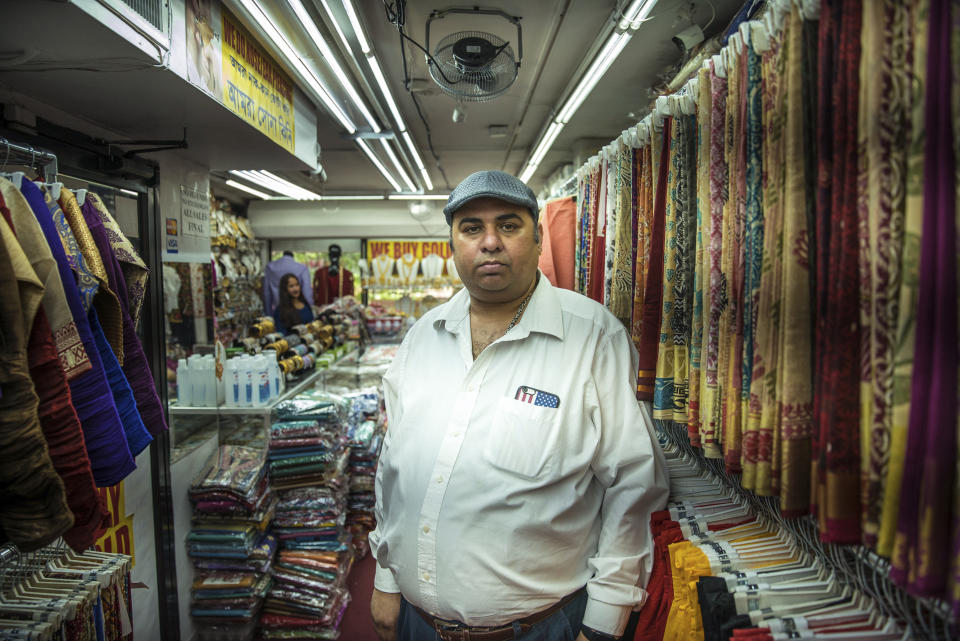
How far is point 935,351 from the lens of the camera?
2.27 ft

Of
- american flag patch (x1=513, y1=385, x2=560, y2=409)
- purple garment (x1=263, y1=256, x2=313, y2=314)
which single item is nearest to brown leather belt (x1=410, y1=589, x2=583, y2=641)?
american flag patch (x1=513, y1=385, x2=560, y2=409)

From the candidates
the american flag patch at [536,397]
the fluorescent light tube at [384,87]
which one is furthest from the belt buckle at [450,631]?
the fluorescent light tube at [384,87]

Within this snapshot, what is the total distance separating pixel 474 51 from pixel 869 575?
2.81 m

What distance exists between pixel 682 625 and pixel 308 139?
339 centimetres

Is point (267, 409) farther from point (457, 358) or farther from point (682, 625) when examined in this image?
point (682, 625)

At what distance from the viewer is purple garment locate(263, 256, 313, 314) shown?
8.34 m

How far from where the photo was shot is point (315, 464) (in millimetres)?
3385

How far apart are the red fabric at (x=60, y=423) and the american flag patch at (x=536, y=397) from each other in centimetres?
118

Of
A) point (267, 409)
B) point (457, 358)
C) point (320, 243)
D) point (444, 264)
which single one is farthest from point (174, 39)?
point (320, 243)

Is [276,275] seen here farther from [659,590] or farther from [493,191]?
[659,590]

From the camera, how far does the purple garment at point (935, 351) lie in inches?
26.3

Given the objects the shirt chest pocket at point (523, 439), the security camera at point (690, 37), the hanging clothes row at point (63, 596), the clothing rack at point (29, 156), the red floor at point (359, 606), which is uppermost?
the security camera at point (690, 37)

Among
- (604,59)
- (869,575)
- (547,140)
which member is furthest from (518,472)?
(547,140)

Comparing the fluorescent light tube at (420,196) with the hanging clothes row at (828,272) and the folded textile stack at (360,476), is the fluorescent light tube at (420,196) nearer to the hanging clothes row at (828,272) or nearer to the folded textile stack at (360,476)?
the folded textile stack at (360,476)
